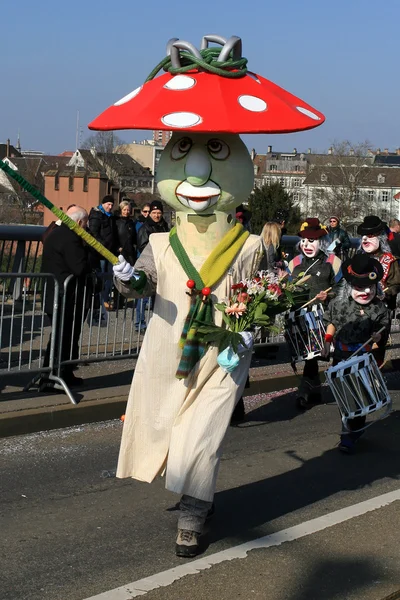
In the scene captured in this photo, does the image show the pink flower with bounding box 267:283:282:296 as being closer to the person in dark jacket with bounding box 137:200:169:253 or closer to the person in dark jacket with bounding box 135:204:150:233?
the person in dark jacket with bounding box 137:200:169:253

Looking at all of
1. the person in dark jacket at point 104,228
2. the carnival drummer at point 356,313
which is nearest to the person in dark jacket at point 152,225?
the person in dark jacket at point 104,228

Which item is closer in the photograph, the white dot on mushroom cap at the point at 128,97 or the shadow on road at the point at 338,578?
the shadow on road at the point at 338,578

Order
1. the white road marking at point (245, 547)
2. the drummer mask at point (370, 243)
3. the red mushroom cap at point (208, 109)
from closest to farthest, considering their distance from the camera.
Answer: the white road marking at point (245, 547)
the red mushroom cap at point (208, 109)
the drummer mask at point (370, 243)

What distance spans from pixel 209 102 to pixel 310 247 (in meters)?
4.16

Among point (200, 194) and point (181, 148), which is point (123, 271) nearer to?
point (200, 194)

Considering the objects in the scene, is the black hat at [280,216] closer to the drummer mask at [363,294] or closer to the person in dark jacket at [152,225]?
the person in dark jacket at [152,225]

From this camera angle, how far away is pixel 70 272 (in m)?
9.29

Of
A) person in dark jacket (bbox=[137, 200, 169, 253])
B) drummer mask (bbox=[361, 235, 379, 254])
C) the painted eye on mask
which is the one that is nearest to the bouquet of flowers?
the painted eye on mask

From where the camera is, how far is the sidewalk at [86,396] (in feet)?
26.5

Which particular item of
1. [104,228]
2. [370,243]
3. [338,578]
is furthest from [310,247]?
[104,228]

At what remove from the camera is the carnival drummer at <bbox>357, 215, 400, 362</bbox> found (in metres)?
8.89

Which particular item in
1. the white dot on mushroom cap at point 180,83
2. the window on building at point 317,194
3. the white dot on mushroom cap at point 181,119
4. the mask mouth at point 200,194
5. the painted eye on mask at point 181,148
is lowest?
the window on building at point 317,194

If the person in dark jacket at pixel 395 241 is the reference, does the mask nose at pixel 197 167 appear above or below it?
above

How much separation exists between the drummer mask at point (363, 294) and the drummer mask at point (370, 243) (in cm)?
168
